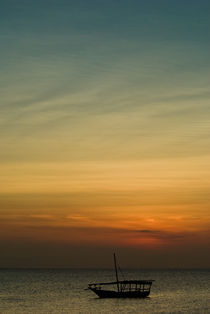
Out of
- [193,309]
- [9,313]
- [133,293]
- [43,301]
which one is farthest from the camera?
[43,301]

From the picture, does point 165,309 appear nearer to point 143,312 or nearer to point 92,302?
point 143,312

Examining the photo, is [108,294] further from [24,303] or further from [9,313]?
[9,313]

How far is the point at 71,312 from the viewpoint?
241 feet

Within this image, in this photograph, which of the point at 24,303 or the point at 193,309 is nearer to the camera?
the point at 193,309

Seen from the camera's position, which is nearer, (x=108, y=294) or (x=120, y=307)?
(x=120, y=307)

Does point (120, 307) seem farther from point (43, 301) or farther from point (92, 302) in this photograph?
point (43, 301)

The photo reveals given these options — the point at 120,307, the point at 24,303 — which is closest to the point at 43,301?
the point at 24,303

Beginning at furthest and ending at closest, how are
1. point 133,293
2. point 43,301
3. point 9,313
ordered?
point 43,301, point 133,293, point 9,313

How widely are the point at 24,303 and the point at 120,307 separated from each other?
18.7 meters

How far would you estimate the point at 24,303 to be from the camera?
Result: 87000 mm

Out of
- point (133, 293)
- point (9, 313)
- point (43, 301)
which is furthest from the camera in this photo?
point (43, 301)

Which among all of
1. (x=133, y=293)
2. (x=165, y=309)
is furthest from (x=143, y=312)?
(x=133, y=293)

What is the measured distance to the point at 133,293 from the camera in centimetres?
8469

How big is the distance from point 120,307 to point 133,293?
7053mm
